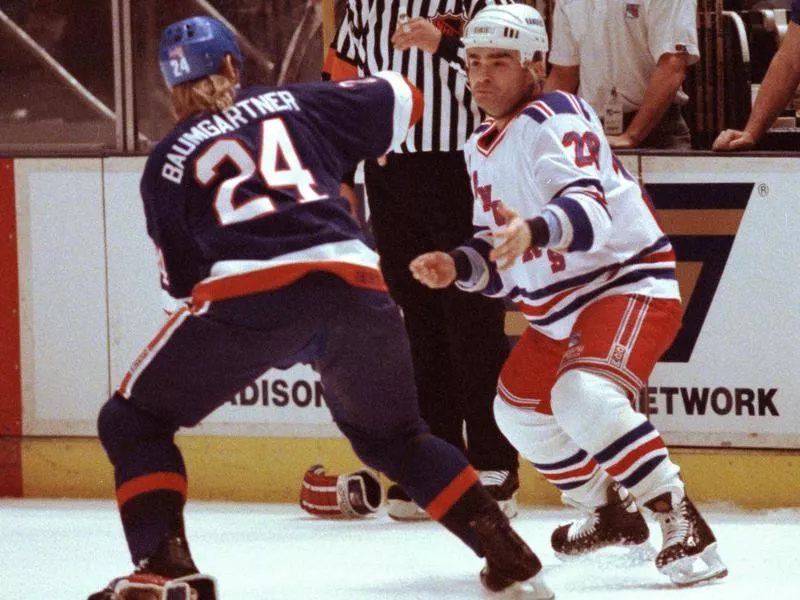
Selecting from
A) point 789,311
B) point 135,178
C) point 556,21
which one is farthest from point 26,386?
point 789,311

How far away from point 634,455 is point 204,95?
3.52 ft

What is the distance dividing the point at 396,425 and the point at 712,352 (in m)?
1.43

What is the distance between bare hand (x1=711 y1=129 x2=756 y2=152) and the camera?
436 cm

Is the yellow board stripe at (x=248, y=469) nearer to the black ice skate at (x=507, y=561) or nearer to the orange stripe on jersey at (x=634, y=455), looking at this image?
the orange stripe on jersey at (x=634, y=455)

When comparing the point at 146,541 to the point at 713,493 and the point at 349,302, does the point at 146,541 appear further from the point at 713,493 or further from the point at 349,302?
the point at 713,493

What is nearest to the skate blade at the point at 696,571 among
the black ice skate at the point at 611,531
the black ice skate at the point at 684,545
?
the black ice skate at the point at 684,545

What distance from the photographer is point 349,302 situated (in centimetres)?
311

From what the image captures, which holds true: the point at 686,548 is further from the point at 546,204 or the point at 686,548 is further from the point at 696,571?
the point at 546,204

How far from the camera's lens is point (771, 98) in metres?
4.38

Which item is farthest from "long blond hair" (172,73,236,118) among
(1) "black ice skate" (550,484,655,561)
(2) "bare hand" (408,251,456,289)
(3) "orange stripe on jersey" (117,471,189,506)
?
(1) "black ice skate" (550,484,655,561)

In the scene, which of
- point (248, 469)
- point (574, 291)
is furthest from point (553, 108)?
point (248, 469)

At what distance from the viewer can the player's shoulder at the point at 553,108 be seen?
3570 millimetres

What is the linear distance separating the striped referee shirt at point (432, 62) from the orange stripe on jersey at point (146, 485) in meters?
1.50

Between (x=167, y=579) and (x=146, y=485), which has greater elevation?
(x=146, y=485)
